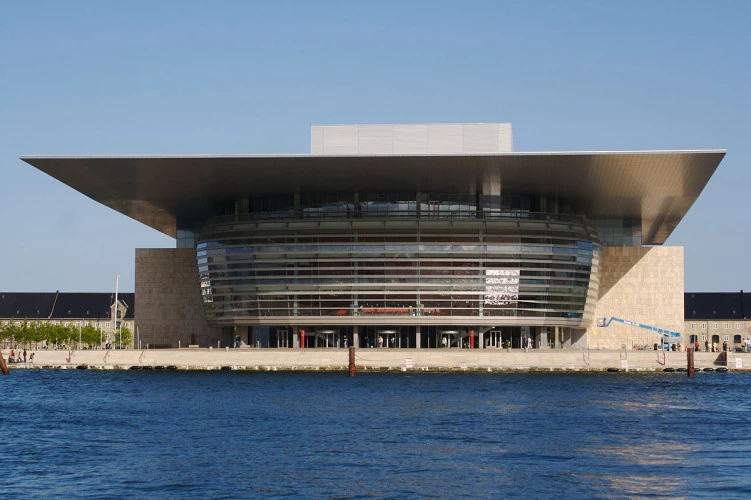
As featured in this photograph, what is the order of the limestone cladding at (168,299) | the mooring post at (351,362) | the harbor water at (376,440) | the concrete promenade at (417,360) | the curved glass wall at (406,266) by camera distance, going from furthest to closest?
the limestone cladding at (168,299)
the curved glass wall at (406,266)
the concrete promenade at (417,360)
the mooring post at (351,362)
the harbor water at (376,440)

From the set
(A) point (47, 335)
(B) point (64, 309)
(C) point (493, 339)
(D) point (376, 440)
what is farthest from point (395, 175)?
(B) point (64, 309)

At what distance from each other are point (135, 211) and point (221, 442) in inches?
1983

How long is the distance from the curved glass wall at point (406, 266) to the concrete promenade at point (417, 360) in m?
4.22

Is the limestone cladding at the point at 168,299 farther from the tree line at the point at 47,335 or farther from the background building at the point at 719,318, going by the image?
the background building at the point at 719,318

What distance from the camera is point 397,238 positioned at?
2758 inches

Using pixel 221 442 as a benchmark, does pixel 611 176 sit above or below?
above

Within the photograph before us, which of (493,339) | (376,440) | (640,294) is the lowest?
(376,440)

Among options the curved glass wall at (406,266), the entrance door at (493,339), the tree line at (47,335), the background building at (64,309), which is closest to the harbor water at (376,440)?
the curved glass wall at (406,266)

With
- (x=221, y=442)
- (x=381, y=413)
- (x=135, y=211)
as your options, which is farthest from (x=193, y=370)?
(x=221, y=442)

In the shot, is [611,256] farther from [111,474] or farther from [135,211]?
[111,474]

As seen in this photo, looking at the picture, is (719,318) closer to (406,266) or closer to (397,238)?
(406,266)

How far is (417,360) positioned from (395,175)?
10636 mm

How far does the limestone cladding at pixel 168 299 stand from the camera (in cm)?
8688

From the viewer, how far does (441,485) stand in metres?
24.1
